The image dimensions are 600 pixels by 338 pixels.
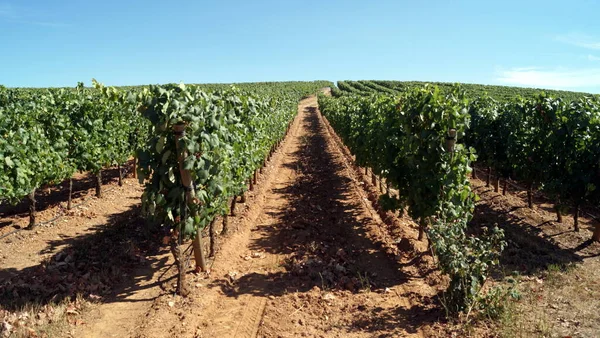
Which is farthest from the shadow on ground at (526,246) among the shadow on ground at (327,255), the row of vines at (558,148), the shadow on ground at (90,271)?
the shadow on ground at (90,271)

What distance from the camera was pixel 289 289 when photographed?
22.8 ft

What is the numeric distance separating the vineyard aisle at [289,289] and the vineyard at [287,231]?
4 centimetres

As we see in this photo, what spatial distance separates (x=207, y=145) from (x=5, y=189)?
6090 mm

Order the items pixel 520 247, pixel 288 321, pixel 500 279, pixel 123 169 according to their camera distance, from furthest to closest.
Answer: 1. pixel 123 169
2. pixel 520 247
3. pixel 500 279
4. pixel 288 321

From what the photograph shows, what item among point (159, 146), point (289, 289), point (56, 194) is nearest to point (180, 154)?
point (159, 146)

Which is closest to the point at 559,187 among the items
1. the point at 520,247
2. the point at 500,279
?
the point at 520,247

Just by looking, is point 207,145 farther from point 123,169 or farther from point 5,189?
point 123,169

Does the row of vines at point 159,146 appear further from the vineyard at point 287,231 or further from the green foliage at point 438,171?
the green foliage at point 438,171

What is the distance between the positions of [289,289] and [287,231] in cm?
311

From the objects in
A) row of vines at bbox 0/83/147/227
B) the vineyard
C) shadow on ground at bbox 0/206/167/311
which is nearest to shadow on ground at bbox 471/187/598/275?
the vineyard

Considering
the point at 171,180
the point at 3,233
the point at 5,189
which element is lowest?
the point at 3,233

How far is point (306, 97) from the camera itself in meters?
82.8

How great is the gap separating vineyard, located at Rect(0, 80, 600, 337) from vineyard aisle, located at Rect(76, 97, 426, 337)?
36mm

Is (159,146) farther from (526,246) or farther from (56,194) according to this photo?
(56,194)
